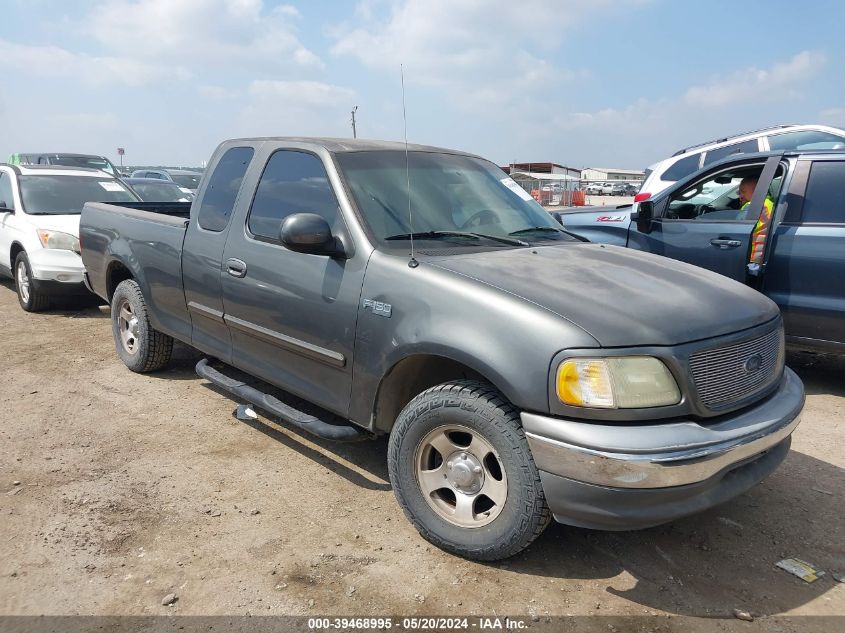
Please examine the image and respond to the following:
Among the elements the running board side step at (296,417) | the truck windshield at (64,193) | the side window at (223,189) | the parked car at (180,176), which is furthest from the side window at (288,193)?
the parked car at (180,176)

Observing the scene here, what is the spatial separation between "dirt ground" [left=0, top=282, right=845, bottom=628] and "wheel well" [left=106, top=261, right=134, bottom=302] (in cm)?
144

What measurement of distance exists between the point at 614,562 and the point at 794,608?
70 cm

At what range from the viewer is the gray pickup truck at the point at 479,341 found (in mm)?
2453

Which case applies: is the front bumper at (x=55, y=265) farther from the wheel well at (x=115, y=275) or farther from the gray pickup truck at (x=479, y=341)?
the gray pickup truck at (x=479, y=341)

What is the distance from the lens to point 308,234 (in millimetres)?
3174

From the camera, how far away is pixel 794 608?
260 cm

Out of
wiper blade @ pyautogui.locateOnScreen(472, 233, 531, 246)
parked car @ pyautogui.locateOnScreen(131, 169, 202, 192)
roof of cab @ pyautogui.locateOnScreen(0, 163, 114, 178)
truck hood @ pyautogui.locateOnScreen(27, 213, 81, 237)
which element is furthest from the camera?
parked car @ pyautogui.locateOnScreen(131, 169, 202, 192)

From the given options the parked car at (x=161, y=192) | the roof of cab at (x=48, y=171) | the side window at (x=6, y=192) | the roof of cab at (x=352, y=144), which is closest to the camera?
the roof of cab at (x=352, y=144)

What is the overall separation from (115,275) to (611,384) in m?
4.67

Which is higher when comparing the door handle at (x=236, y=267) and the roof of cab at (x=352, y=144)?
the roof of cab at (x=352, y=144)

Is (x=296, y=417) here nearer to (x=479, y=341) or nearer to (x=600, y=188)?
(x=479, y=341)

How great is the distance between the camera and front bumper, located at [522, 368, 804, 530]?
7.75ft

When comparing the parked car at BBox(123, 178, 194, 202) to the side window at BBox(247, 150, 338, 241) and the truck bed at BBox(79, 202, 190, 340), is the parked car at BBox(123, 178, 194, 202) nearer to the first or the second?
the truck bed at BBox(79, 202, 190, 340)

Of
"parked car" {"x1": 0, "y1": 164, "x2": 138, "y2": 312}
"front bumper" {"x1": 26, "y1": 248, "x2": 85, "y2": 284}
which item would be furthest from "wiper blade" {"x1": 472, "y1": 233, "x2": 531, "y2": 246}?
"parked car" {"x1": 0, "y1": 164, "x2": 138, "y2": 312}
